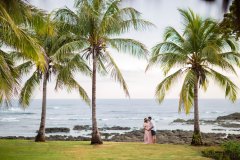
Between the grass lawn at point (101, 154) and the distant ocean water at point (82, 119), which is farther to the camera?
the distant ocean water at point (82, 119)

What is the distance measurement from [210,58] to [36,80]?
8945 millimetres

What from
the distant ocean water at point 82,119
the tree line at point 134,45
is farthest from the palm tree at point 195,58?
the distant ocean water at point 82,119

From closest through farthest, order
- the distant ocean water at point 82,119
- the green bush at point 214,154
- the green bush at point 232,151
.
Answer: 1. the green bush at point 232,151
2. the green bush at point 214,154
3. the distant ocean water at point 82,119

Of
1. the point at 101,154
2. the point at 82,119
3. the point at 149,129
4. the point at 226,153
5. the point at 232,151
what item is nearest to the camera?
the point at 232,151

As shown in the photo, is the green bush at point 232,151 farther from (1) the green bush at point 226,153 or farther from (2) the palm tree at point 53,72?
(2) the palm tree at point 53,72

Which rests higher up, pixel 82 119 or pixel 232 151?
pixel 232 151

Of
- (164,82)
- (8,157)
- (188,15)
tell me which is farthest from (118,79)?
(8,157)

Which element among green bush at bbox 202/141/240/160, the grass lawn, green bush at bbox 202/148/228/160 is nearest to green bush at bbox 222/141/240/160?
green bush at bbox 202/141/240/160

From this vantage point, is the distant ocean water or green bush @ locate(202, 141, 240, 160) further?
the distant ocean water

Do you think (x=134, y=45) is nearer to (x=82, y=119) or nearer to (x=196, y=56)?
(x=196, y=56)

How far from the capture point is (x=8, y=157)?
12.8 meters

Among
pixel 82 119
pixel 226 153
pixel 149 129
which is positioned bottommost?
A: pixel 82 119

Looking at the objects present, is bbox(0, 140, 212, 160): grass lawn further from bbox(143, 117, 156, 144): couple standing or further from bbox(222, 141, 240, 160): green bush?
bbox(143, 117, 156, 144): couple standing

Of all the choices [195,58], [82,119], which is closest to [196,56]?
[195,58]
